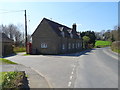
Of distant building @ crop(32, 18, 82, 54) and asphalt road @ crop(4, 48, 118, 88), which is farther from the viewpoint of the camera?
distant building @ crop(32, 18, 82, 54)

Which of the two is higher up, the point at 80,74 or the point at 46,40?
the point at 46,40

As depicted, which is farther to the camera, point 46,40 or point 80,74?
point 46,40

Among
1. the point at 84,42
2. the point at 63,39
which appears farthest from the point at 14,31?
the point at 63,39

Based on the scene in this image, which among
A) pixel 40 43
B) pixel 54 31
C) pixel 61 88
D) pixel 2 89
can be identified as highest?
pixel 54 31

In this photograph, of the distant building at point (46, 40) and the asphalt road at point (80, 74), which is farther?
the distant building at point (46, 40)

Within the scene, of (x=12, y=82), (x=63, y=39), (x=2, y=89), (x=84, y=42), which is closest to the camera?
(x=2, y=89)

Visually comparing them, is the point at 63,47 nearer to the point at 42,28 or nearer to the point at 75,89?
the point at 42,28

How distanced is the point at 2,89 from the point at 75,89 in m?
3.28

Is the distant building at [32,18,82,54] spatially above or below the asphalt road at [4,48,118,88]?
above

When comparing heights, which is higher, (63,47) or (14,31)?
(14,31)

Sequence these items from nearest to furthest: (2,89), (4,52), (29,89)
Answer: (2,89) → (29,89) → (4,52)

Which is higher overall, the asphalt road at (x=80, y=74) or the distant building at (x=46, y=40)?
the distant building at (x=46, y=40)

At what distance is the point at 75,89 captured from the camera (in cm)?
604

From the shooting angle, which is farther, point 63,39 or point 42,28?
point 63,39
